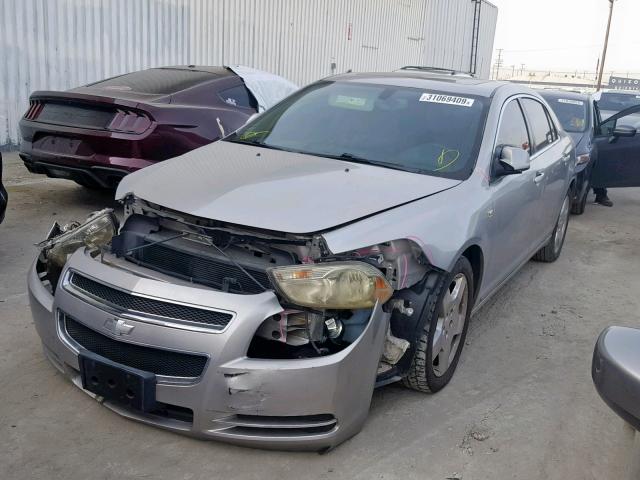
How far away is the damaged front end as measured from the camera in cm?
273

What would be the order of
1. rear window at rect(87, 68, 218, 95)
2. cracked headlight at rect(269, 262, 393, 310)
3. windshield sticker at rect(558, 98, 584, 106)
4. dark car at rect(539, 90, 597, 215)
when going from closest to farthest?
cracked headlight at rect(269, 262, 393, 310)
rear window at rect(87, 68, 218, 95)
dark car at rect(539, 90, 597, 215)
windshield sticker at rect(558, 98, 584, 106)

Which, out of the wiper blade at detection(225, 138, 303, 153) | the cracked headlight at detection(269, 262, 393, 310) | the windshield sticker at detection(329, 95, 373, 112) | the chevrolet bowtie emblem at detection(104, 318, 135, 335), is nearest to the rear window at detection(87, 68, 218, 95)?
the wiper blade at detection(225, 138, 303, 153)

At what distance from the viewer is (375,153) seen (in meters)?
3.97

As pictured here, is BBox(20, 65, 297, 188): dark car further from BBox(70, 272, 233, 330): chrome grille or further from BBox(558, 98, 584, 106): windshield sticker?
BBox(558, 98, 584, 106): windshield sticker

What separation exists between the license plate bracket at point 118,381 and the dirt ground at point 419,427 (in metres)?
0.25

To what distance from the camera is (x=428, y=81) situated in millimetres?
4602

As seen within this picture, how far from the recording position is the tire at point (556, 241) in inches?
246

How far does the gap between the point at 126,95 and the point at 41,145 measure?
2.97ft

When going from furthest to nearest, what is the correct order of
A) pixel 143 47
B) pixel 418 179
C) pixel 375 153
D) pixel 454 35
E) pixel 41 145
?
pixel 454 35
pixel 143 47
pixel 41 145
pixel 375 153
pixel 418 179

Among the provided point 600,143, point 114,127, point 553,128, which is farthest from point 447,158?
point 600,143

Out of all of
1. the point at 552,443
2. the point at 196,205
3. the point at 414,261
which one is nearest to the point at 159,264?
the point at 196,205

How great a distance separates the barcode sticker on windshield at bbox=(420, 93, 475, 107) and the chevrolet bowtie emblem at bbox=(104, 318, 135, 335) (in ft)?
7.94

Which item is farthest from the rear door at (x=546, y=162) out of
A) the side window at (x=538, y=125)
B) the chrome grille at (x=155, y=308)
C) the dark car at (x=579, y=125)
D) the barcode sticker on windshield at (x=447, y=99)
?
the chrome grille at (x=155, y=308)

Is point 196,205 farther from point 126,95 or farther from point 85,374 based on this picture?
point 126,95
